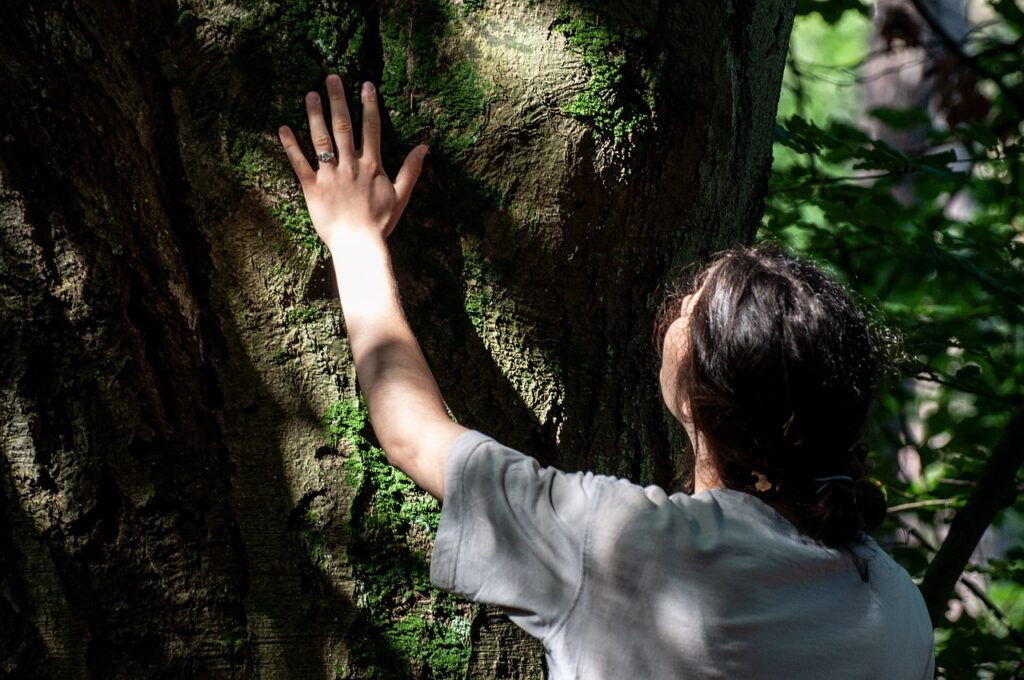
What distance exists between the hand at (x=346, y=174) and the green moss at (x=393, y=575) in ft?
0.96

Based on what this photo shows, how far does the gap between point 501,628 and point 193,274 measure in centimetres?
77

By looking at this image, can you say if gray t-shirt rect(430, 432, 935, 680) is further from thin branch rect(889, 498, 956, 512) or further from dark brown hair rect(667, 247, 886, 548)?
thin branch rect(889, 498, 956, 512)


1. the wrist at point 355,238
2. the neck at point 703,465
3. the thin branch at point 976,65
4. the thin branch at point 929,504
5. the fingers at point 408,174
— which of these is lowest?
the thin branch at point 929,504

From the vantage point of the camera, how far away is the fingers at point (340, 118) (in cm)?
152

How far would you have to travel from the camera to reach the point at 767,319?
1.31 metres

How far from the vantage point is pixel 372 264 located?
149 cm

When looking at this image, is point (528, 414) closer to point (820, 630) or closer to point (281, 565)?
point (281, 565)

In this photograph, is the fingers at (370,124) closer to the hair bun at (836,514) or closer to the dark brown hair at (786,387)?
the dark brown hair at (786,387)

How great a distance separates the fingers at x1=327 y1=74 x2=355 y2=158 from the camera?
152cm

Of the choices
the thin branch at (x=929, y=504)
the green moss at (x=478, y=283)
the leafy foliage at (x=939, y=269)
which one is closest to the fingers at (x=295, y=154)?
the green moss at (x=478, y=283)

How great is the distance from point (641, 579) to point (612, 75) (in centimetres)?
82

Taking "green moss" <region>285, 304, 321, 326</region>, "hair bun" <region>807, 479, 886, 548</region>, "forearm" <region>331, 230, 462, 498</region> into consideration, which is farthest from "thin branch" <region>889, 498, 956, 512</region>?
"green moss" <region>285, 304, 321, 326</region>

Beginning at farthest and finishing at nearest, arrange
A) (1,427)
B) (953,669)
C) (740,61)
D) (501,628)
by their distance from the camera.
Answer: (953,669) → (740,61) → (501,628) → (1,427)

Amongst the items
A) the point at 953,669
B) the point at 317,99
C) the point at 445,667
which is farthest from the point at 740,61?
the point at 953,669
